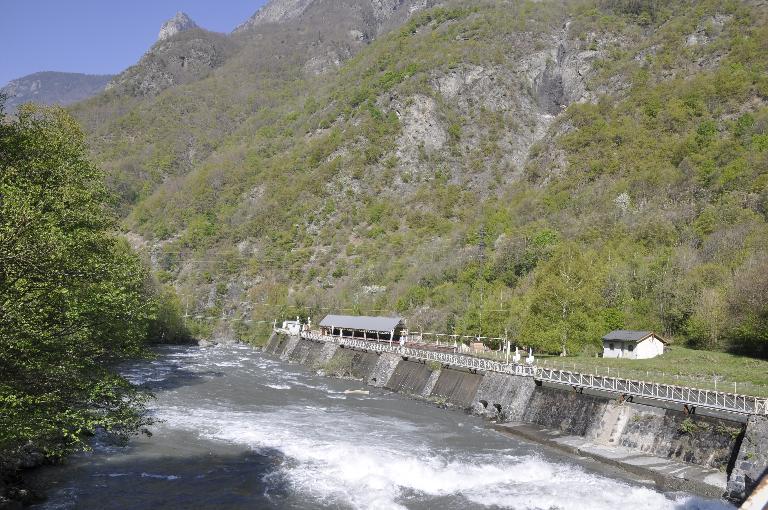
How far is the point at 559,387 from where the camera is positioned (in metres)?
41.6

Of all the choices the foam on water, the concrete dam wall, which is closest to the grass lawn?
the concrete dam wall

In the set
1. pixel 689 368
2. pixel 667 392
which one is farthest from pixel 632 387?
pixel 689 368

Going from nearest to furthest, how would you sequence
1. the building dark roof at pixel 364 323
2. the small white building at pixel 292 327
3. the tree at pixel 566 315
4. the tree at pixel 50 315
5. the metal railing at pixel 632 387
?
the tree at pixel 50 315 → the metal railing at pixel 632 387 → the tree at pixel 566 315 → the building dark roof at pixel 364 323 → the small white building at pixel 292 327

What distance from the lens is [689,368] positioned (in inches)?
1933

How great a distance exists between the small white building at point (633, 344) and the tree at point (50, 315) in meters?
47.0

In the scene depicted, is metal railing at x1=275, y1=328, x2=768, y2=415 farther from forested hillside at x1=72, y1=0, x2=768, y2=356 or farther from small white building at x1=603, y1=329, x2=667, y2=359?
small white building at x1=603, y1=329, x2=667, y2=359

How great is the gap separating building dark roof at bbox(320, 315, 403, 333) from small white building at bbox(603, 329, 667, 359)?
30170 millimetres

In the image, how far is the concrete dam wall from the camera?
26.3 meters

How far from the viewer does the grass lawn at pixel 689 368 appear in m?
40.1

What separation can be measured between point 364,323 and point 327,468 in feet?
180

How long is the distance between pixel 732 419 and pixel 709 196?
63420 millimetres

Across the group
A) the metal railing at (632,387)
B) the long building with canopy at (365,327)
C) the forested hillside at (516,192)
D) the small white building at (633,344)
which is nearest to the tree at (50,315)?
the forested hillside at (516,192)

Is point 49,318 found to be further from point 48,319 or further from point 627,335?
point 627,335

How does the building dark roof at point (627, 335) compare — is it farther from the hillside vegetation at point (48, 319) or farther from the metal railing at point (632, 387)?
the hillside vegetation at point (48, 319)
